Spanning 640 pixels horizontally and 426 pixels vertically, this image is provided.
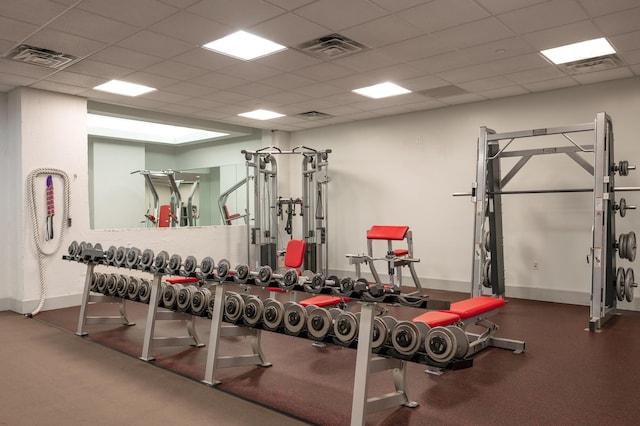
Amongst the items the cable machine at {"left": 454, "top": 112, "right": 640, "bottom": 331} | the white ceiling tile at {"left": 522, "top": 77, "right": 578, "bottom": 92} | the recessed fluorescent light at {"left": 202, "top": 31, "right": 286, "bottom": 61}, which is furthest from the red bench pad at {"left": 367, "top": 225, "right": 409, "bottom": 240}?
the recessed fluorescent light at {"left": 202, "top": 31, "right": 286, "bottom": 61}

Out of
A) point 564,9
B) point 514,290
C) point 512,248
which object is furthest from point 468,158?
point 564,9

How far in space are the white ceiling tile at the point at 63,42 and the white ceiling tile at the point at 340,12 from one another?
1.73 metres

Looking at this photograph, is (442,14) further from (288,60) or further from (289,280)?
(289,280)

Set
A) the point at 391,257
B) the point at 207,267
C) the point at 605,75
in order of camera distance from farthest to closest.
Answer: the point at 391,257 < the point at 605,75 < the point at 207,267

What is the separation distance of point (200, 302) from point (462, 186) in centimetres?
391

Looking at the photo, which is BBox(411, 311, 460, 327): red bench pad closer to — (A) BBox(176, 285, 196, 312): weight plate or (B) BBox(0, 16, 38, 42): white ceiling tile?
(A) BBox(176, 285, 196, 312): weight plate

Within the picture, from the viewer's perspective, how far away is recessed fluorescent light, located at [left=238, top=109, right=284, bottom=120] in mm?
6414

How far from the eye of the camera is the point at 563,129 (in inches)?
167

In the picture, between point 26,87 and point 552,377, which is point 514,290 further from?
point 26,87

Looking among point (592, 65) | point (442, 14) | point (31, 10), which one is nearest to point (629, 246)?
point (592, 65)

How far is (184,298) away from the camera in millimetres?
3508

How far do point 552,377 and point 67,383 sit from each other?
2990 mm

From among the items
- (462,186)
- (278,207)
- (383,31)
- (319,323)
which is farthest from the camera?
(278,207)

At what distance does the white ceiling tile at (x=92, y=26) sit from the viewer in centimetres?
323
